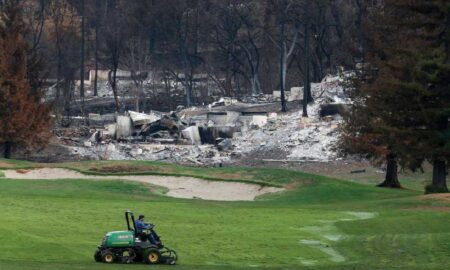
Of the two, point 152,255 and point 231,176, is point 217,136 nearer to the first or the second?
point 231,176

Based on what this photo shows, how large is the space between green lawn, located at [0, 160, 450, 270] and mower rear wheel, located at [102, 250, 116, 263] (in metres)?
0.41

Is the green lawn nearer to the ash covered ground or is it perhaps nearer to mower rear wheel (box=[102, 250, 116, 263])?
mower rear wheel (box=[102, 250, 116, 263])

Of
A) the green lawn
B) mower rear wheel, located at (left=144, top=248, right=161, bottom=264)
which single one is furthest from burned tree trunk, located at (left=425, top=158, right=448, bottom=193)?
mower rear wheel, located at (left=144, top=248, right=161, bottom=264)

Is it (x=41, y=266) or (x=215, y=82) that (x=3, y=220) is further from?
(x=215, y=82)

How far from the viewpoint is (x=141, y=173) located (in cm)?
5819

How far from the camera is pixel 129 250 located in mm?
27906

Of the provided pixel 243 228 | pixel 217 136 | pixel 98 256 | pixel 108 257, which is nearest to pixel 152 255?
pixel 108 257

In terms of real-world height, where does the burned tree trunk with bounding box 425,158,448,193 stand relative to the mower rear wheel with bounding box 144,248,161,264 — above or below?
above

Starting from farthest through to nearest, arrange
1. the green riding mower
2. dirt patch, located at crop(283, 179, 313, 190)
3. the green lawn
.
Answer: dirt patch, located at crop(283, 179, 313, 190) < the green lawn < the green riding mower

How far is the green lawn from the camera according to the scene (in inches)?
1153

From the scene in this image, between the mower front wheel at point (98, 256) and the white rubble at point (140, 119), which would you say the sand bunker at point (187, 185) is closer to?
the mower front wheel at point (98, 256)

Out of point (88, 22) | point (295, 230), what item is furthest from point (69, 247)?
point (88, 22)

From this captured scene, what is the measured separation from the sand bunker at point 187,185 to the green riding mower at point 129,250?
2367 cm

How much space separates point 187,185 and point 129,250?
92.2 ft
